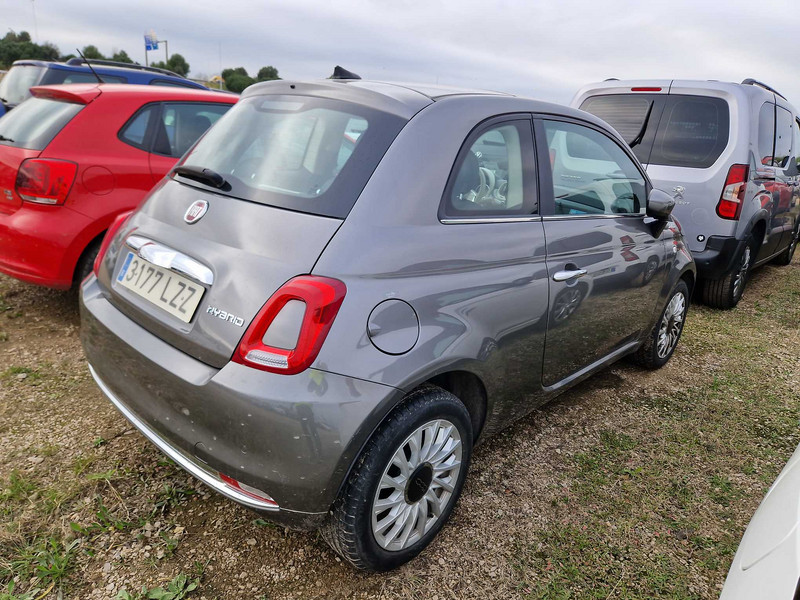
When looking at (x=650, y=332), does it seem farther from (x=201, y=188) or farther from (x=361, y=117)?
(x=201, y=188)

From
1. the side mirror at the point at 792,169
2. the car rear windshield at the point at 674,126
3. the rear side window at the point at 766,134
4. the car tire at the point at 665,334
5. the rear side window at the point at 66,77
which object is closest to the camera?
the car tire at the point at 665,334

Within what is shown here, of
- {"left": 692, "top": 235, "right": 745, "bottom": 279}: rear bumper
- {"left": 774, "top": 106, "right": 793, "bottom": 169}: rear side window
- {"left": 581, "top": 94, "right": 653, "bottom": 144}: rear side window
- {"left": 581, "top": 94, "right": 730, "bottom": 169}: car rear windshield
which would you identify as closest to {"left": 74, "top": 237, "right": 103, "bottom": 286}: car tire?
{"left": 581, "top": 94, "right": 653, "bottom": 144}: rear side window

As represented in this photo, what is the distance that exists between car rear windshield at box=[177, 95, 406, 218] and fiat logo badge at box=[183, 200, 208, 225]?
0.34 feet

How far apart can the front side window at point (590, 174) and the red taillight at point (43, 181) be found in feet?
9.58

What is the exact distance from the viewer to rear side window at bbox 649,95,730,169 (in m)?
4.81

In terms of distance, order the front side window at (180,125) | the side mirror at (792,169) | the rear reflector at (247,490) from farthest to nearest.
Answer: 1. the side mirror at (792,169)
2. the front side window at (180,125)
3. the rear reflector at (247,490)

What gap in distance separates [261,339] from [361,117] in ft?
3.00

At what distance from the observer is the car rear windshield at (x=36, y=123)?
11.9ft

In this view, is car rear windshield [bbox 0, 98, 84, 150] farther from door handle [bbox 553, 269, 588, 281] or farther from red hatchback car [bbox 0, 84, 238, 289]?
door handle [bbox 553, 269, 588, 281]

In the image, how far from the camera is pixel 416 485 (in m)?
2.05

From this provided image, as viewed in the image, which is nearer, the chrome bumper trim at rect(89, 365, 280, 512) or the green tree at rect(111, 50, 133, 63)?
the chrome bumper trim at rect(89, 365, 280, 512)

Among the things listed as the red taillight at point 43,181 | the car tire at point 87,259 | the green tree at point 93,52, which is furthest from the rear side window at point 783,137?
the green tree at point 93,52

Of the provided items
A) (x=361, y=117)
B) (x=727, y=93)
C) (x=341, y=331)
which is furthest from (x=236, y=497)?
(x=727, y=93)

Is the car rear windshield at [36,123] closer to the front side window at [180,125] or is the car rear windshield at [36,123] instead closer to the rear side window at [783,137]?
the front side window at [180,125]
